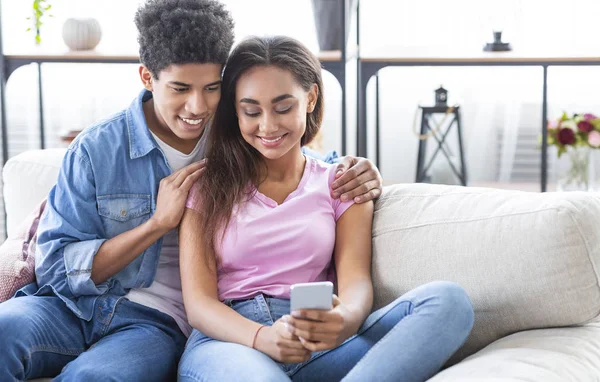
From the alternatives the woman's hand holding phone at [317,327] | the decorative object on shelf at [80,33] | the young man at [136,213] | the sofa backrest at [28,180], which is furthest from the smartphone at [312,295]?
the decorative object on shelf at [80,33]

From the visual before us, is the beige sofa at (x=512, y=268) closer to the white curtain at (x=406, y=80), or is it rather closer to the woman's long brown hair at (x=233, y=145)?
the woman's long brown hair at (x=233, y=145)

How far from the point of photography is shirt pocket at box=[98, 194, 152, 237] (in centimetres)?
184

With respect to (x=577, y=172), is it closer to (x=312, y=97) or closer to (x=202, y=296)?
(x=312, y=97)

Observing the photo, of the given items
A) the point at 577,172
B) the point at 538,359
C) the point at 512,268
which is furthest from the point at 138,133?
the point at 577,172

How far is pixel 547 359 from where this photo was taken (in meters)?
1.52

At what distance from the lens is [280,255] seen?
1.80 metres

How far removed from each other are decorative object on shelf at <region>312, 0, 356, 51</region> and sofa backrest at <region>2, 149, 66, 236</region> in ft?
4.86

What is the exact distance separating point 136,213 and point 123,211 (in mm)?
29

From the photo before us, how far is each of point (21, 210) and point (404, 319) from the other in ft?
3.70

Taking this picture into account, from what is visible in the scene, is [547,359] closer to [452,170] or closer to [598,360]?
[598,360]

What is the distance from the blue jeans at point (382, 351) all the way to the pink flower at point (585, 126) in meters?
2.05

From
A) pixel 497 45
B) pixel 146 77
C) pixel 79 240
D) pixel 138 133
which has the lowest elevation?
pixel 79 240

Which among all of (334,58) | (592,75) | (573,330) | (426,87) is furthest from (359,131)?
(573,330)

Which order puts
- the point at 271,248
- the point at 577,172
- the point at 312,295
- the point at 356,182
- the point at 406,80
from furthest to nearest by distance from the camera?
the point at 406,80, the point at 577,172, the point at 356,182, the point at 271,248, the point at 312,295
